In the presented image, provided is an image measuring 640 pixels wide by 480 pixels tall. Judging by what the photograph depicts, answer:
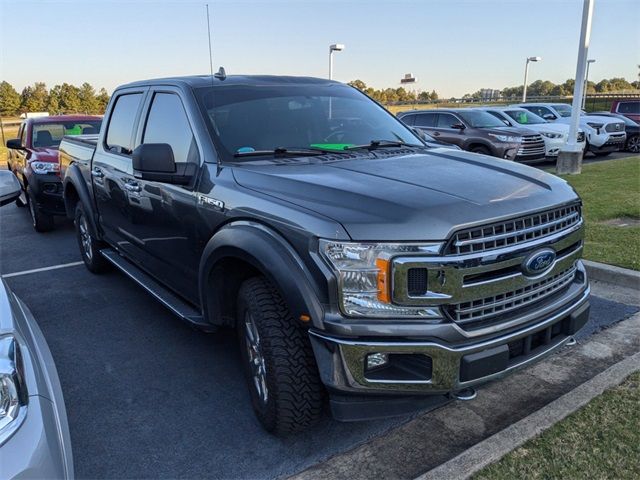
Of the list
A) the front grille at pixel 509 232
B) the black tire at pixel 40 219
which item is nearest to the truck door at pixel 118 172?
the front grille at pixel 509 232

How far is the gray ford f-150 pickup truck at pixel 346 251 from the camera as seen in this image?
2.32 metres

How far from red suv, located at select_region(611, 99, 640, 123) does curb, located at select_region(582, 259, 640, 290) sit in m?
18.4

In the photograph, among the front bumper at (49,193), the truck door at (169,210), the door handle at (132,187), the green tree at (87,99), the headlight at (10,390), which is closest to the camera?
the headlight at (10,390)

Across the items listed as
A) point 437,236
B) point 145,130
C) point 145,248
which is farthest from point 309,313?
point 145,130

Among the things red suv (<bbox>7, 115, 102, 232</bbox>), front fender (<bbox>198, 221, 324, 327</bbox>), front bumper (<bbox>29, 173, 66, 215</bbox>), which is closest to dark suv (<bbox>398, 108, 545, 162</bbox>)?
red suv (<bbox>7, 115, 102, 232</bbox>)

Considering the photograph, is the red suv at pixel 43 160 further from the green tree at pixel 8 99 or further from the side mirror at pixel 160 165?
the green tree at pixel 8 99

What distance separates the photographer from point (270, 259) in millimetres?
2574

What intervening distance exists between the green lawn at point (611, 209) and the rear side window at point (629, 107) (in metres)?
10.0

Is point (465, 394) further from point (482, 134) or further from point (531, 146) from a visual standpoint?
point (531, 146)

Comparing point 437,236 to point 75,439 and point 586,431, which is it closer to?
point 586,431

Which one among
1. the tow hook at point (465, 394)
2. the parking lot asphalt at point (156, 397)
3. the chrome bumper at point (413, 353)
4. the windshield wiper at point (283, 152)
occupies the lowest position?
the parking lot asphalt at point (156, 397)

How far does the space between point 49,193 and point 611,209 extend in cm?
806

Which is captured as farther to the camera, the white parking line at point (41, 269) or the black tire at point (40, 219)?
the black tire at point (40, 219)

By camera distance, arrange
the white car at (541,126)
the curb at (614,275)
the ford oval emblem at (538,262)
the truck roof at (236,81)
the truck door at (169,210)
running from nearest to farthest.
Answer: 1. the ford oval emblem at (538,262)
2. the truck door at (169,210)
3. the truck roof at (236,81)
4. the curb at (614,275)
5. the white car at (541,126)
